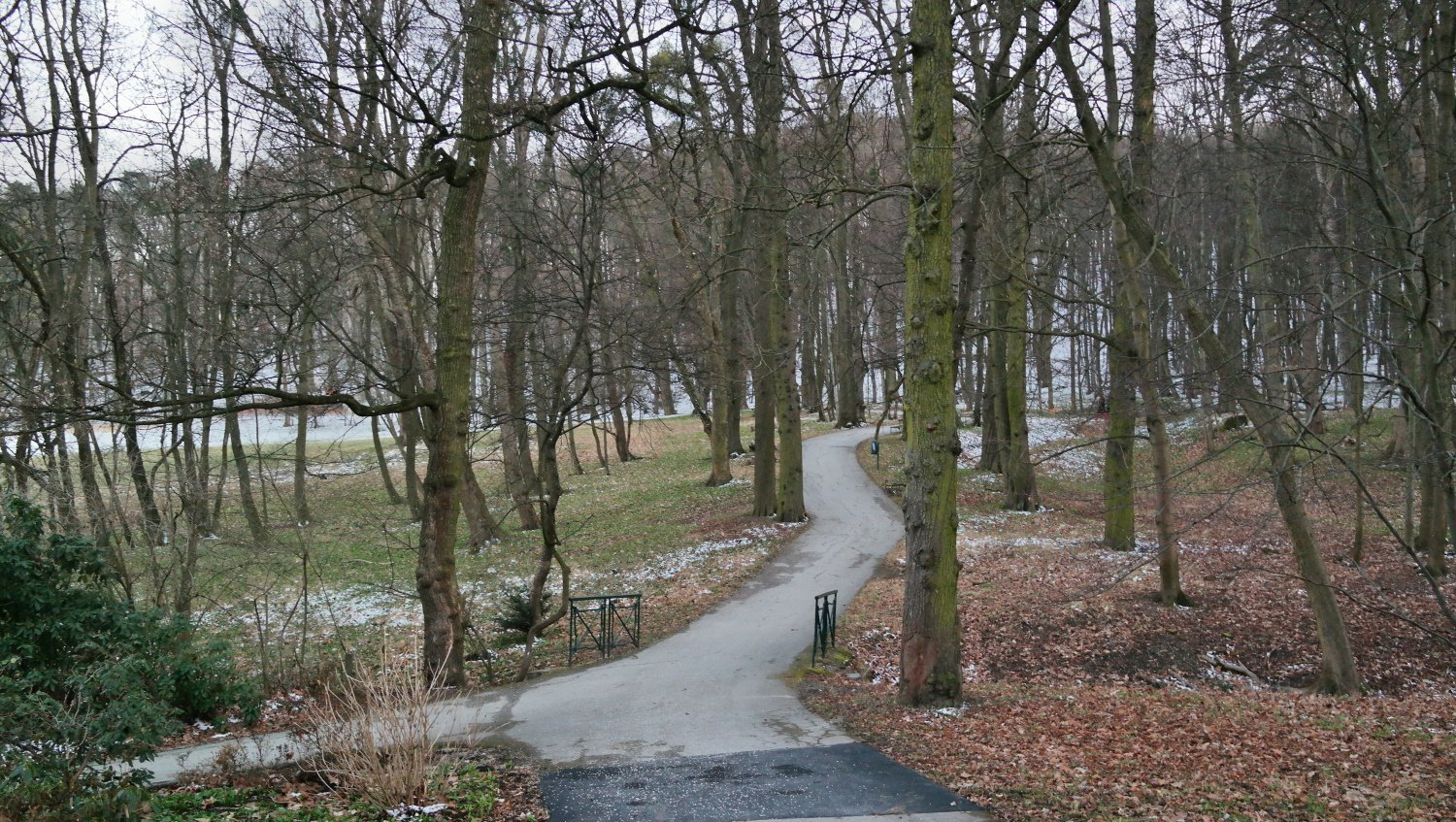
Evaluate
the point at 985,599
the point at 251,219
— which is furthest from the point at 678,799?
the point at 251,219

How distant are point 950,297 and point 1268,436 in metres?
3.94

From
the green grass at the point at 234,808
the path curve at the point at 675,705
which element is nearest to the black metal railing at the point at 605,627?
the path curve at the point at 675,705

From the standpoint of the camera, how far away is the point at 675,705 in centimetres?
977

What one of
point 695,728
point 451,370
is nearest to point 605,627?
point 695,728

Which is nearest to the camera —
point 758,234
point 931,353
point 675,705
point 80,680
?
point 80,680

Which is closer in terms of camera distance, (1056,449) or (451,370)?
(451,370)

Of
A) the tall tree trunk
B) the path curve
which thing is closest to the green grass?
the path curve

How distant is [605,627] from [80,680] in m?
7.57

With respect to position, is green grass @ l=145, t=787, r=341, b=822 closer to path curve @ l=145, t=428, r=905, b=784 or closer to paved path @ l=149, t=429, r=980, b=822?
path curve @ l=145, t=428, r=905, b=784

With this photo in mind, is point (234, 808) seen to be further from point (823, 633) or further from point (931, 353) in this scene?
point (823, 633)

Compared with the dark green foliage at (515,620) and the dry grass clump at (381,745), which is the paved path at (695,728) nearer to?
the dry grass clump at (381,745)

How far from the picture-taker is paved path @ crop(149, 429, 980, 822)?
260 inches

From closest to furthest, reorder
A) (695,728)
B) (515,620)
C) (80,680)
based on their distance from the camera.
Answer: (80,680) → (695,728) → (515,620)

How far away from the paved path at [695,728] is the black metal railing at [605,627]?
628mm
